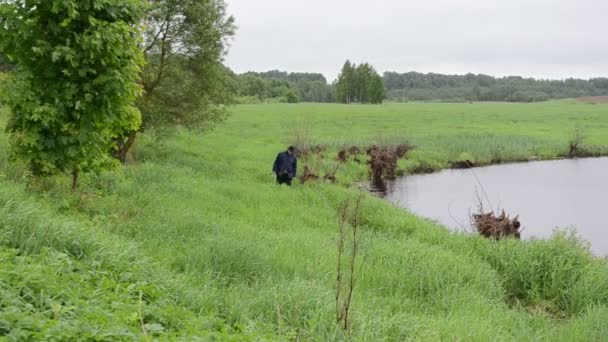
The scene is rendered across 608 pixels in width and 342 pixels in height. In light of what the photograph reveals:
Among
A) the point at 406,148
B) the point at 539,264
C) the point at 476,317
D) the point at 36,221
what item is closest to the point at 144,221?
the point at 36,221

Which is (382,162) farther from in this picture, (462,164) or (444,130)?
(444,130)

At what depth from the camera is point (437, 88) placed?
15538cm

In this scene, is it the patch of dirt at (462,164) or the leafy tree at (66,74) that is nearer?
the leafy tree at (66,74)

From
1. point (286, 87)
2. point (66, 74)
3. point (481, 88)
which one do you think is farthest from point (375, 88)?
point (66, 74)

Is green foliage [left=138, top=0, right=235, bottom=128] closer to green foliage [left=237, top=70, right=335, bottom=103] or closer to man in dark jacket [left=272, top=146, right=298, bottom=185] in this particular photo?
man in dark jacket [left=272, top=146, right=298, bottom=185]

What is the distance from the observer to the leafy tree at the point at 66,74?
9.65 meters

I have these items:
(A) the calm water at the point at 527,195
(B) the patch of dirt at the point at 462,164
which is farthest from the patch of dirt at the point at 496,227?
(B) the patch of dirt at the point at 462,164

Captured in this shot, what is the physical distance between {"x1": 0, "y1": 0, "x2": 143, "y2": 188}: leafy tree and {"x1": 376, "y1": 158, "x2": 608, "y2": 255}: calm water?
1038 centimetres

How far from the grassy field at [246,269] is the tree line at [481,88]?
11573 cm

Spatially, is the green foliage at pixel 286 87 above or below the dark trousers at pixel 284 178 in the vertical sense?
above

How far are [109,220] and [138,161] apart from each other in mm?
10517

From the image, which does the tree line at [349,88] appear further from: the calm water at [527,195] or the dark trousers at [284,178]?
the dark trousers at [284,178]

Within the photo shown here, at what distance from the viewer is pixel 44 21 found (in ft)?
33.0

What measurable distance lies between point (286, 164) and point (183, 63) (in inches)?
219
